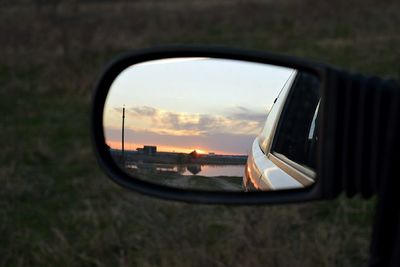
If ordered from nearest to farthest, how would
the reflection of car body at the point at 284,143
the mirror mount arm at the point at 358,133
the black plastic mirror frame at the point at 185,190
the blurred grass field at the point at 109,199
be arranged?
the mirror mount arm at the point at 358,133, the black plastic mirror frame at the point at 185,190, the reflection of car body at the point at 284,143, the blurred grass field at the point at 109,199

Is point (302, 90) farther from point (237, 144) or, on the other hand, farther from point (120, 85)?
point (120, 85)

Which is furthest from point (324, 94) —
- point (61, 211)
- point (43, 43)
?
point (43, 43)

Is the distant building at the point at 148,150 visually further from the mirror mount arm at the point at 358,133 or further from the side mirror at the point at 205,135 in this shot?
the mirror mount arm at the point at 358,133

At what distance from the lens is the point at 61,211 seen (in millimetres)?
3633

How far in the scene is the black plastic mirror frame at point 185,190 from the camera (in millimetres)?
808

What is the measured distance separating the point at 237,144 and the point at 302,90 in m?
0.19

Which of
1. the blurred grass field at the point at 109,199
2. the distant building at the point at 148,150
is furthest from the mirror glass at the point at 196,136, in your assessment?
the blurred grass field at the point at 109,199

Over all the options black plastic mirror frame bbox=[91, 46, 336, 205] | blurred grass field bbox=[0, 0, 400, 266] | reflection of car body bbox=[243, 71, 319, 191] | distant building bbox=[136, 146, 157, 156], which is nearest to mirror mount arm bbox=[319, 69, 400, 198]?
black plastic mirror frame bbox=[91, 46, 336, 205]

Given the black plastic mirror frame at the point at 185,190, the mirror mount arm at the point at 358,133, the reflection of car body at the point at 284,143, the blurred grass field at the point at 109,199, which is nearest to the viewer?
the mirror mount arm at the point at 358,133

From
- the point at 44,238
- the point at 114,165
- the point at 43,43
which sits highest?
the point at 43,43

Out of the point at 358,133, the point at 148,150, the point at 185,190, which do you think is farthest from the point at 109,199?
the point at 358,133

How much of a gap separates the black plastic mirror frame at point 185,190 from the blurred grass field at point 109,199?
1341 mm

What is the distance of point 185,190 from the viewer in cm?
112

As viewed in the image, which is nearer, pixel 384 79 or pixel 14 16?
pixel 384 79
